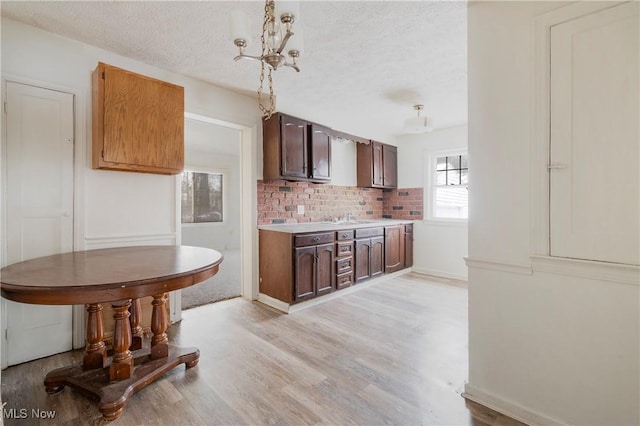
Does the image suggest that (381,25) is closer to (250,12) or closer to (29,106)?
(250,12)

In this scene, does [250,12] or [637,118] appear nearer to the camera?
[637,118]

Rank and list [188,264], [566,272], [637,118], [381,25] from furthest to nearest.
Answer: [381,25] → [188,264] → [566,272] → [637,118]

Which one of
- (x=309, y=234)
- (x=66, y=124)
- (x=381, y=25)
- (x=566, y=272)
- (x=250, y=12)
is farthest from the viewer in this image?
(x=309, y=234)

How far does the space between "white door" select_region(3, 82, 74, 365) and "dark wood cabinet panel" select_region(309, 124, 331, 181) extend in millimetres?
2353

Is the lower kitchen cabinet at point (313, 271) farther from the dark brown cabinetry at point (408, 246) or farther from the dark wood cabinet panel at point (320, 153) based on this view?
the dark brown cabinetry at point (408, 246)

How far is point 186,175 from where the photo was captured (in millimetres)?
6594

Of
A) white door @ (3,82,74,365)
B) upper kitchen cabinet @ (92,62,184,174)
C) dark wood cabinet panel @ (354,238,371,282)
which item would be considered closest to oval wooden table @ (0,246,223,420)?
white door @ (3,82,74,365)

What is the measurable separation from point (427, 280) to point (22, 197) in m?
4.59

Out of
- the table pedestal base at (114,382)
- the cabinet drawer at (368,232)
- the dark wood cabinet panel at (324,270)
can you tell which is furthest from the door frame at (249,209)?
the table pedestal base at (114,382)

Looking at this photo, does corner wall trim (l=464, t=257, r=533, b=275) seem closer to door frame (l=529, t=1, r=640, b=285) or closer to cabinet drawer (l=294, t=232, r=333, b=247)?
door frame (l=529, t=1, r=640, b=285)

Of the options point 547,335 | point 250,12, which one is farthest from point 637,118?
point 250,12

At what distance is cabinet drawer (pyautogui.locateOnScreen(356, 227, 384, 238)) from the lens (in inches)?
153

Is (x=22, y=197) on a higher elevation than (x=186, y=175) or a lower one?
lower

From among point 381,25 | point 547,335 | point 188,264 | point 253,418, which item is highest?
point 381,25
